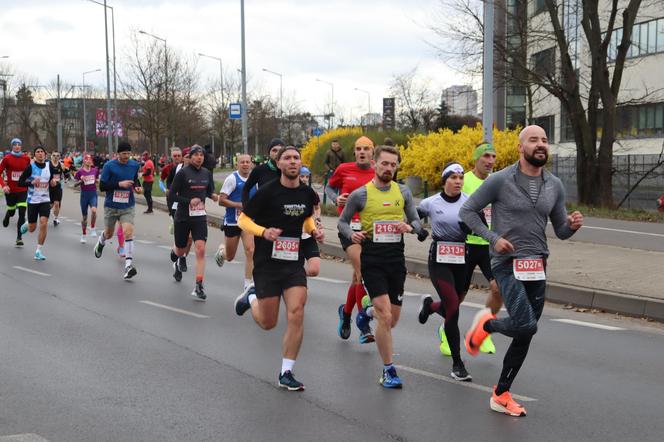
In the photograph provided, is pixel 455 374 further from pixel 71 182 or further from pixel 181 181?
pixel 71 182

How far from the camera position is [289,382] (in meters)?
6.71

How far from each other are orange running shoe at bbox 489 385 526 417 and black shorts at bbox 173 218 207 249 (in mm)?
6578

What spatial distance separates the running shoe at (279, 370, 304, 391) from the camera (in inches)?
263

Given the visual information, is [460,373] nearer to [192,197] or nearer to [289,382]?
[289,382]

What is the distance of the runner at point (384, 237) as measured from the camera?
684 centimetres

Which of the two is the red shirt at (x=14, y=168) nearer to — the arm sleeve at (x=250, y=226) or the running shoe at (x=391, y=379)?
the arm sleeve at (x=250, y=226)

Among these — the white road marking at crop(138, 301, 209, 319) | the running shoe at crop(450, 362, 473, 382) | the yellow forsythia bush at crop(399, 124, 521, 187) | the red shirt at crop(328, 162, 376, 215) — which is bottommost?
the white road marking at crop(138, 301, 209, 319)

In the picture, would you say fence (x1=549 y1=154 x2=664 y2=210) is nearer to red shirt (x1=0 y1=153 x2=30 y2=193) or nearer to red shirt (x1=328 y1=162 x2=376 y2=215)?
red shirt (x1=0 y1=153 x2=30 y2=193)

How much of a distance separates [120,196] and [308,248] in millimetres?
7318

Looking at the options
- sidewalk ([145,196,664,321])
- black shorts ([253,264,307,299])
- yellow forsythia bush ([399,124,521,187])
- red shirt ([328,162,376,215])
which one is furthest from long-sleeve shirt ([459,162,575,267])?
yellow forsythia bush ([399,124,521,187])

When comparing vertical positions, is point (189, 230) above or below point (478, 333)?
above

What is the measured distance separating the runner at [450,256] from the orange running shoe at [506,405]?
0.92m

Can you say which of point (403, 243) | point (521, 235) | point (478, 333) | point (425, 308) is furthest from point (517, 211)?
point (425, 308)

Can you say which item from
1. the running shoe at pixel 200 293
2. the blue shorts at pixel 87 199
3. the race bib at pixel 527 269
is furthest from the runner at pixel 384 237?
the blue shorts at pixel 87 199
